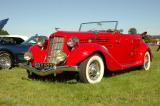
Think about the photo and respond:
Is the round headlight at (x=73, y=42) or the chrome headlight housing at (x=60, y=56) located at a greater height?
the round headlight at (x=73, y=42)

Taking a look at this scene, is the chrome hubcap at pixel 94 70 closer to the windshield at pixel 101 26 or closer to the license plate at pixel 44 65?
the license plate at pixel 44 65

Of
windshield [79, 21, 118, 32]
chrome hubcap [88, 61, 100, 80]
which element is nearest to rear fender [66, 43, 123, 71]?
chrome hubcap [88, 61, 100, 80]

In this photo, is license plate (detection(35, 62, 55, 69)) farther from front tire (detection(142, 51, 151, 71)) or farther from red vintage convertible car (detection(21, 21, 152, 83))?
front tire (detection(142, 51, 151, 71))

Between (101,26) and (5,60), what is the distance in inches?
149

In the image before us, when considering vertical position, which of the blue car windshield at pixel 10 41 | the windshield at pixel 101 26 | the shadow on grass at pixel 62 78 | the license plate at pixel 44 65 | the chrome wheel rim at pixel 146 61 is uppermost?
the windshield at pixel 101 26

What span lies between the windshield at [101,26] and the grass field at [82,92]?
182cm

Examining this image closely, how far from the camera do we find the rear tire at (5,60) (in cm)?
1129

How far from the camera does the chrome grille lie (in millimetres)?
8046

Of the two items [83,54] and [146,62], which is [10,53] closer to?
[83,54]

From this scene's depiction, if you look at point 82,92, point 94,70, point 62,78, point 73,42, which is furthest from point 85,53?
point 62,78

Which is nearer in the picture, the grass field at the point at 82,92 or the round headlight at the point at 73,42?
the grass field at the point at 82,92

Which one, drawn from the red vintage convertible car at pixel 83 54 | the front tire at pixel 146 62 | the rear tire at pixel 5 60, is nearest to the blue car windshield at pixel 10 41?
the rear tire at pixel 5 60

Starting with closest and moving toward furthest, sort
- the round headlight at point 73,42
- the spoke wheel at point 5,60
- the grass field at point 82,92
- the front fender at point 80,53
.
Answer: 1. the grass field at point 82,92
2. the front fender at point 80,53
3. the round headlight at point 73,42
4. the spoke wheel at point 5,60

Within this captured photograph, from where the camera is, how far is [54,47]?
8.16 metres
